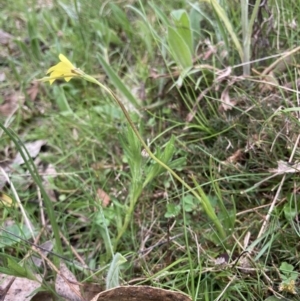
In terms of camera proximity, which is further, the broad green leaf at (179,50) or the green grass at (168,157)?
the broad green leaf at (179,50)

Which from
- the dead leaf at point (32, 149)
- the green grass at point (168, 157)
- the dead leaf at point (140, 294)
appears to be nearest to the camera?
the dead leaf at point (140, 294)

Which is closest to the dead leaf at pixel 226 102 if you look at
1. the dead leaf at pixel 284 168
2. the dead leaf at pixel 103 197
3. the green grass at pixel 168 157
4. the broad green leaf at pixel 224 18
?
the green grass at pixel 168 157

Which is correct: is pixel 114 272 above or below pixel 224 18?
below

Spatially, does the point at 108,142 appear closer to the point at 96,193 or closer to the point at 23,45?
the point at 96,193

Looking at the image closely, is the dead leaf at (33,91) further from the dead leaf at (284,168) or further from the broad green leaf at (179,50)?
the dead leaf at (284,168)

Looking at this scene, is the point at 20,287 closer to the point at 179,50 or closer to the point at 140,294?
the point at 140,294

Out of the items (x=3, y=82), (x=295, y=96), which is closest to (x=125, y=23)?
(x=3, y=82)

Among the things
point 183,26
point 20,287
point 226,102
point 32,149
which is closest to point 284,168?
point 226,102
